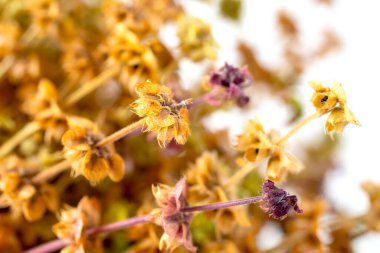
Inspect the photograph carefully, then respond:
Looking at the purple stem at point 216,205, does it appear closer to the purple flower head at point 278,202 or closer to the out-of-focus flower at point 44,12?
the purple flower head at point 278,202

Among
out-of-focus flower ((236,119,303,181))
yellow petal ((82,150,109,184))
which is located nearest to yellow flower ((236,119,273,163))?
out-of-focus flower ((236,119,303,181))

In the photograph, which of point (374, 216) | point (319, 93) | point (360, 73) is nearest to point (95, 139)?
point (319, 93)

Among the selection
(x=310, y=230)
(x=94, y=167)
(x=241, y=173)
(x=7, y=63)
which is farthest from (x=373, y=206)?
(x=7, y=63)

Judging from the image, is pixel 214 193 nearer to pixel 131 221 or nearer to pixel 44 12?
pixel 131 221

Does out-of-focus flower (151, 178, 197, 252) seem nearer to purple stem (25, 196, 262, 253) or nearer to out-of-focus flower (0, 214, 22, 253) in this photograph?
purple stem (25, 196, 262, 253)

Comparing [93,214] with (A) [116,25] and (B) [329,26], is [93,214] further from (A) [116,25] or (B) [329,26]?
(B) [329,26]

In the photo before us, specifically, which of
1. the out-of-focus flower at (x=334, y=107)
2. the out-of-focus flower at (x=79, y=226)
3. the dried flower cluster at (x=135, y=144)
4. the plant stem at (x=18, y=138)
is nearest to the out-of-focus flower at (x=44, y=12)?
the dried flower cluster at (x=135, y=144)
